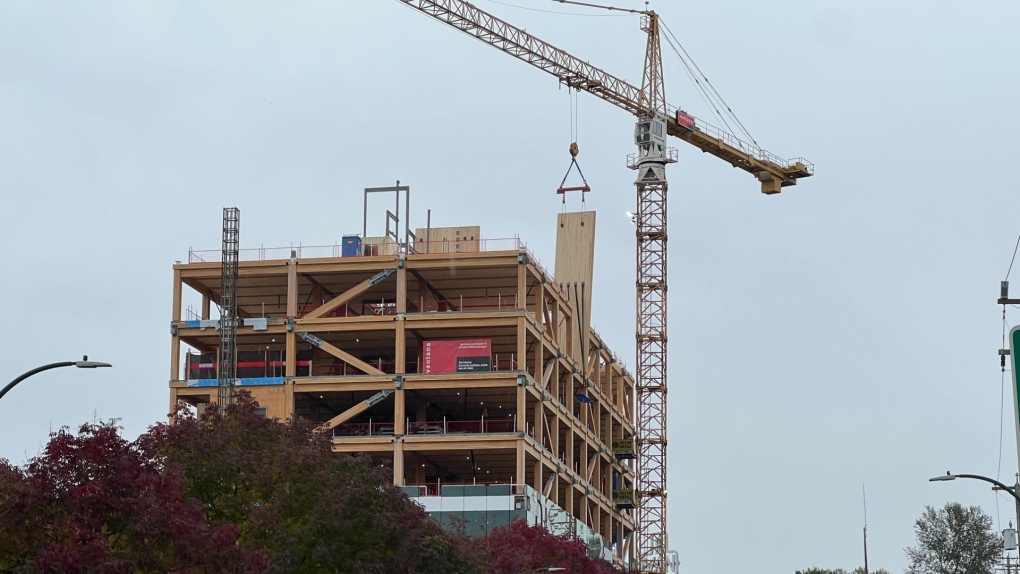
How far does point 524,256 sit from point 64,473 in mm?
74620

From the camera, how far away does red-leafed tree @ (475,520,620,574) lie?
75.9 m

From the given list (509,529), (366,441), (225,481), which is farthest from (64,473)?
(366,441)

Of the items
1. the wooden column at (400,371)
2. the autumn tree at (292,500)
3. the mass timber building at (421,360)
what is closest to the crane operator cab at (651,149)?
the mass timber building at (421,360)

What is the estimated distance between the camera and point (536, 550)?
3406 inches

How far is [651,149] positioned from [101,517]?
120 metres

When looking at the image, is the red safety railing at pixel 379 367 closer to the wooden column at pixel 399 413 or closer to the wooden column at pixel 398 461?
the wooden column at pixel 399 413

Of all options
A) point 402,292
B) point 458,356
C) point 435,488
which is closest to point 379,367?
point 402,292

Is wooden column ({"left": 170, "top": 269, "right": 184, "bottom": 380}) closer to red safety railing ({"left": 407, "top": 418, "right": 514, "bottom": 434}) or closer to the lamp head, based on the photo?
red safety railing ({"left": 407, "top": 418, "right": 514, "bottom": 434})

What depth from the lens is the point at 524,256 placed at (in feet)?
374

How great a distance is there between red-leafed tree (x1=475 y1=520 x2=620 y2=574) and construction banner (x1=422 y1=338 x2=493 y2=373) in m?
19.1

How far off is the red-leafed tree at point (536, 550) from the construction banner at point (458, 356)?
1908cm

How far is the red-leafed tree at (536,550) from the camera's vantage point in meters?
75.9

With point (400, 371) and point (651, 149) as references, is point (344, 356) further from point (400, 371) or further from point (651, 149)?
point (651, 149)

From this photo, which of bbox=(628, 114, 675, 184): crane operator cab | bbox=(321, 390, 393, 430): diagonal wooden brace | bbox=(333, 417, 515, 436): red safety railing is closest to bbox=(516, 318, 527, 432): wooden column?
bbox=(333, 417, 515, 436): red safety railing
